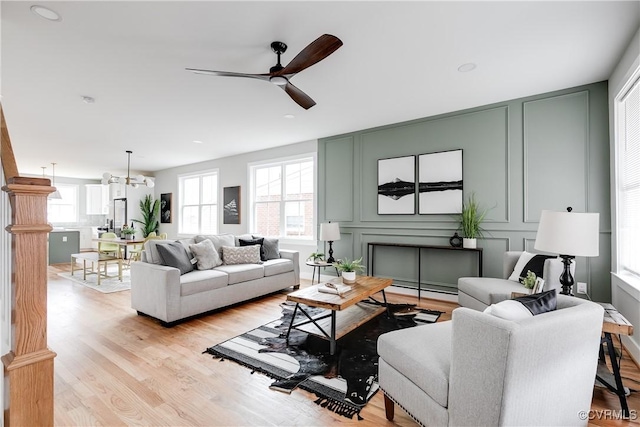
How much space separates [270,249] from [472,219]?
294 centimetres

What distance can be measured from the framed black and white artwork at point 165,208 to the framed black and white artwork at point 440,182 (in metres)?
7.00

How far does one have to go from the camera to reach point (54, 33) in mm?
2254

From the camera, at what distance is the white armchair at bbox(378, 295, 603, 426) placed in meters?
1.14

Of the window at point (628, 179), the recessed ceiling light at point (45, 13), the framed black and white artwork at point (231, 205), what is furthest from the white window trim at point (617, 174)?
the framed black and white artwork at point (231, 205)

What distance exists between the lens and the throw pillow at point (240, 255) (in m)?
4.22

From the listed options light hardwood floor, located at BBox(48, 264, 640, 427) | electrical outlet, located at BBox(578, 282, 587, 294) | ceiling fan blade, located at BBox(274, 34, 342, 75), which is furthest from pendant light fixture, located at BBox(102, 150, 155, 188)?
→ electrical outlet, located at BBox(578, 282, 587, 294)

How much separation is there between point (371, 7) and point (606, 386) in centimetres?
290

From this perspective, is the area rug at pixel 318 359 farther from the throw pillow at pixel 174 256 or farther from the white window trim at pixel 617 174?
the white window trim at pixel 617 174

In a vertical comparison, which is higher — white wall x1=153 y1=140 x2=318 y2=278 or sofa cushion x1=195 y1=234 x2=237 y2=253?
white wall x1=153 y1=140 x2=318 y2=278

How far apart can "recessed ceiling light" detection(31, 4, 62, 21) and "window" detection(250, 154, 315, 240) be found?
3854mm

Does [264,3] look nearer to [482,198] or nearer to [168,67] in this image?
[168,67]

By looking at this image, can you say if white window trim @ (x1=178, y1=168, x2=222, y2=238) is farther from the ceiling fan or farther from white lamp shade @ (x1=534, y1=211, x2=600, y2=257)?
white lamp shade @ (x1=534, y1=211, x2=600, y2=257)

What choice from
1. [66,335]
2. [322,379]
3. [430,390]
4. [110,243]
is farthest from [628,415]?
[110,243]

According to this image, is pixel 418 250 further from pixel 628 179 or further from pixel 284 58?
pixel 284 58
